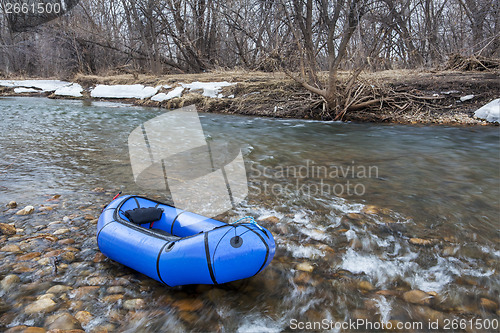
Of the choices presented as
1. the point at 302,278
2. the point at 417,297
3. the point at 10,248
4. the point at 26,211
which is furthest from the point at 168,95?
the point at 417,297

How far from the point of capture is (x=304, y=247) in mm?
2637

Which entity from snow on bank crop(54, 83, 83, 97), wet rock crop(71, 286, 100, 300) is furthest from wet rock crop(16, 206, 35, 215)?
snow on bank crop(54, 83, 83, 97)

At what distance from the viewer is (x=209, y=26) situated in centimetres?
1719

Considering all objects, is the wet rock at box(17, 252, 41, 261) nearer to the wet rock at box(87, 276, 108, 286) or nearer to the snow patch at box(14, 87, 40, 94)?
the wet rock at box(87, 276, 108, 286)

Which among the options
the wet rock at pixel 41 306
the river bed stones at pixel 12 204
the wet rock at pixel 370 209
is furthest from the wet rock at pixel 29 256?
the wet rock at pixel 370 209

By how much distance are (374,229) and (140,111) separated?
392 inches

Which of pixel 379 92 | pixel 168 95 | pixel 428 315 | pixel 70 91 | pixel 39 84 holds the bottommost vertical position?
pixel 428 315

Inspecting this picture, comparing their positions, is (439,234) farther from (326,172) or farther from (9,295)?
(9,295)

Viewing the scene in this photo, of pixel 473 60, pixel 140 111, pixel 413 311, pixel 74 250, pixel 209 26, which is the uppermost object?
pixel 209 26

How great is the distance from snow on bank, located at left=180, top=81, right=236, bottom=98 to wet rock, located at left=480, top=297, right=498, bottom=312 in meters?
10.3

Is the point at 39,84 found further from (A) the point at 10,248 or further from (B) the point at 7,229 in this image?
(A) the point at 10,248

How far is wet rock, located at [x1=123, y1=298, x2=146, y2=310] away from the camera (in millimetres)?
1986

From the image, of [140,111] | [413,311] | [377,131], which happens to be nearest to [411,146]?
[377,131]

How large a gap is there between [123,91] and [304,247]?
13604 mm
